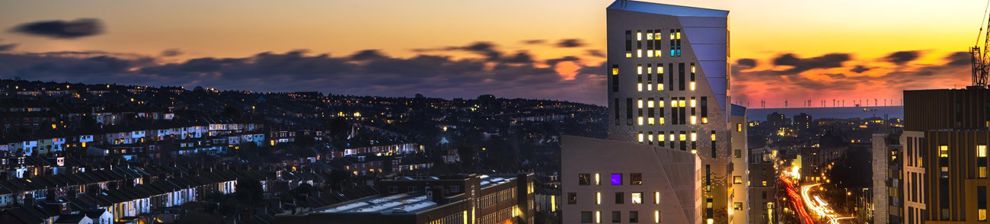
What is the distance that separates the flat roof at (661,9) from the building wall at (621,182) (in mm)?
10969

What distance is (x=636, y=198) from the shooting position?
269 ft

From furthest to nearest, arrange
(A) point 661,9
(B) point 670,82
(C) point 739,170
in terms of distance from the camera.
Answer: (C) point 739,170
(A) point 661,9
(B) point 670,82

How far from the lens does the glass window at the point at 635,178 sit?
81.4 metres

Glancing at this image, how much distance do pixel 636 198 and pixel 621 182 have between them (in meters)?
1.30

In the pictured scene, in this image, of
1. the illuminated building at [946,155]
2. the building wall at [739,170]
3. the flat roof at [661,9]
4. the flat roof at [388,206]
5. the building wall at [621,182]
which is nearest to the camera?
the building wall at [621,182]

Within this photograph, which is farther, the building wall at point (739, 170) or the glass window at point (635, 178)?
the building wall at point (739, 170)

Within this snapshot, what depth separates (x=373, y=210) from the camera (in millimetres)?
97875

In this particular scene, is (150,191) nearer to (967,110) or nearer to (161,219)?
(161,219)

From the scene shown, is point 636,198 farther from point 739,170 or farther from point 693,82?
point 739,170

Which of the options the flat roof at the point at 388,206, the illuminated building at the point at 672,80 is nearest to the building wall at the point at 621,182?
the illuminated building at the point at 672,80

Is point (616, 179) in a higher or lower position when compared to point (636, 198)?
higher

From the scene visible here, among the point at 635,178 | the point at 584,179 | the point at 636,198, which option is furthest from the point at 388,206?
the point at 635,178

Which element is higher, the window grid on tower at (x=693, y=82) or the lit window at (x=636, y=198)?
the window grid on tower at (x=693, y=82)

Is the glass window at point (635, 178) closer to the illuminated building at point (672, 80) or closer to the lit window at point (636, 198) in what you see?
the lit window at point (636, 198)
